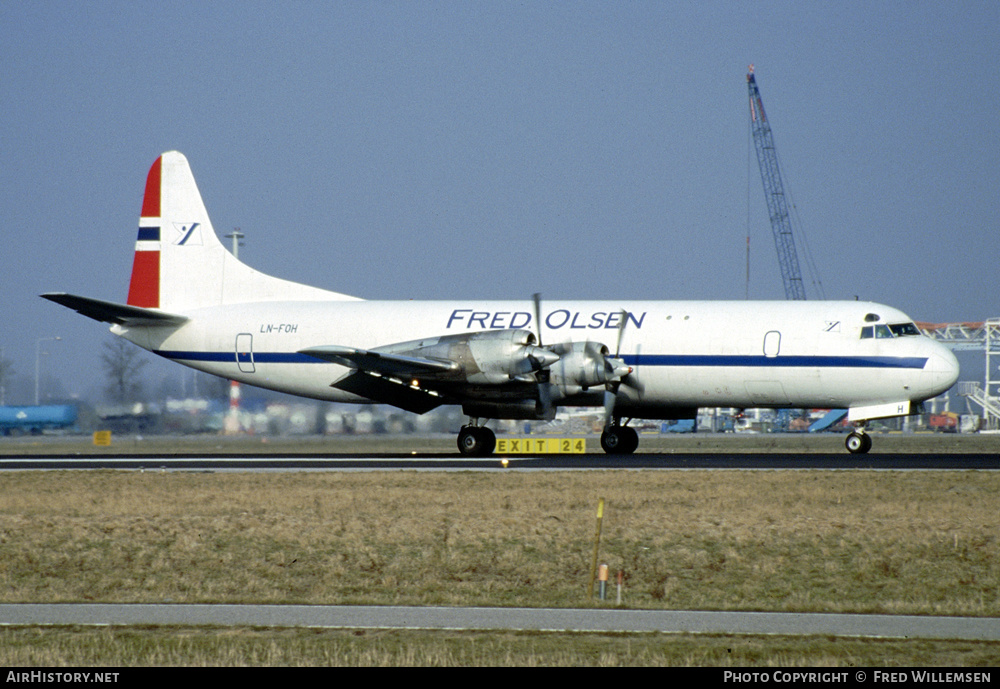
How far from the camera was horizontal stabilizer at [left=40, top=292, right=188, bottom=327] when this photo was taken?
3744cm

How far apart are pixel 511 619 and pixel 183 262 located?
33.8 meters

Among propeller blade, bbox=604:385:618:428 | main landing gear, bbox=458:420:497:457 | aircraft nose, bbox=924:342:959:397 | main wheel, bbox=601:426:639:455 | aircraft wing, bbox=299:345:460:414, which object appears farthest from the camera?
main wheel, bbox=601:426:639:455

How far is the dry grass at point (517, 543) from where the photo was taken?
16203mm

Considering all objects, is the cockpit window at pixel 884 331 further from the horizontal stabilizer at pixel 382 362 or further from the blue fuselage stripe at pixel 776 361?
the horizontal stabilizer at pixel 382 362

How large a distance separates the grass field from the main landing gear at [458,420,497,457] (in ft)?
29.2

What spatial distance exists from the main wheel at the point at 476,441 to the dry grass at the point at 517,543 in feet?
32.8

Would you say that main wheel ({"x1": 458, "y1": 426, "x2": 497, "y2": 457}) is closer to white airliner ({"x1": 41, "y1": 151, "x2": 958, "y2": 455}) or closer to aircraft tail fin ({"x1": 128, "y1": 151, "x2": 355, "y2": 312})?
white airliner ({"x1": 41, "y1": 151, "x2": 958, "y2": 455})

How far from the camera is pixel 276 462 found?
34.8 metres

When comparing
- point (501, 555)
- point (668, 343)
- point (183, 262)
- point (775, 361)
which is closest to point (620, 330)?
point (668, 343)

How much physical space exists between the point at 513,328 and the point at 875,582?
22010 mm

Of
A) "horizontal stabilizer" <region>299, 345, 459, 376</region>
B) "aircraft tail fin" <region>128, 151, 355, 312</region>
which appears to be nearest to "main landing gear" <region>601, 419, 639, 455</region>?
"horizontal stabilizer" <region>299, 345, 459, 376</region>

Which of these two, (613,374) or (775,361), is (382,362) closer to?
(613,374)
